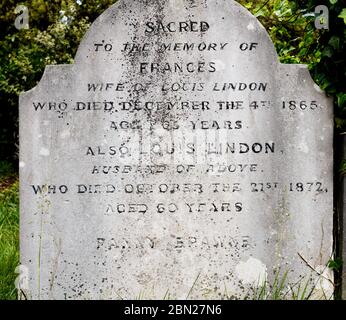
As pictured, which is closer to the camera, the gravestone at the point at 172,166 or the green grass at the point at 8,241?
the gravestone at the point at 172,166

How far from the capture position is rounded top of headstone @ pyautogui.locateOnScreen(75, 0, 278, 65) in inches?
146

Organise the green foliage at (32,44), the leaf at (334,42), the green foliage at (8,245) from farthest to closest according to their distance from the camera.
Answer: the green foliage at (32,44) < the green foliage at (8,245) < the leaf at (334,42)

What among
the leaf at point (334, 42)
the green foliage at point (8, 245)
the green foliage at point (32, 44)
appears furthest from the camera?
the green foliage at point (32, 44)

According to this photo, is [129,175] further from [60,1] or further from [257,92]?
[60,1]

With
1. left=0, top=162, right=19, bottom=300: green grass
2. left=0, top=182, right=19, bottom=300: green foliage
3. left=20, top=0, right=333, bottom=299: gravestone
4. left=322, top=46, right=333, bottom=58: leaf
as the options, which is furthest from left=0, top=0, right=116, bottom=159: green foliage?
left=322, top=46, right=333, bottom=58: leaf

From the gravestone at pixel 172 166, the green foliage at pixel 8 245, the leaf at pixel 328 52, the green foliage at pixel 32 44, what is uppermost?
the green foliage at pixel 32 44

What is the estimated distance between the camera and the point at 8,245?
5043 mm

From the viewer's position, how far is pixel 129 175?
372cm

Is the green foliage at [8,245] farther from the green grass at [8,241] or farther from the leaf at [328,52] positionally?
the leaf at [328,52]

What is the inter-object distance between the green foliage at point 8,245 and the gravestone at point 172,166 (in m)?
0.43

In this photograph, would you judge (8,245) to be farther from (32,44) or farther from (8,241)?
(32,44)

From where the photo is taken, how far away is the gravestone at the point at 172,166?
12.1 feet

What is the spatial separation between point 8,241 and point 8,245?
0.25 m

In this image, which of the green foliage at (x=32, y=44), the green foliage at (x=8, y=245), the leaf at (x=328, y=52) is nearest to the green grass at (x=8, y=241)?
the green foliage at (x=8, y=245)
